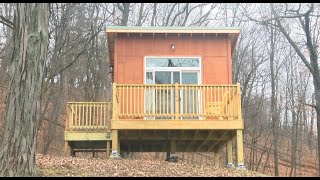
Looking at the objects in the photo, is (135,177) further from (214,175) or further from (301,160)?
(301,160)

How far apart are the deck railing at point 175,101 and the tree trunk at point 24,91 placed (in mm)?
5682

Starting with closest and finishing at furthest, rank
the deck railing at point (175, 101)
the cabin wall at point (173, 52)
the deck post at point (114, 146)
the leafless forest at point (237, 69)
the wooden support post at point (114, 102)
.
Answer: the deck post at point (114, 146) → the wooden support post at point (114, 102) → the deck railing at point (175, 101) → the cabin wall at point (173, 52) → the leafless forest at point (237, 69)

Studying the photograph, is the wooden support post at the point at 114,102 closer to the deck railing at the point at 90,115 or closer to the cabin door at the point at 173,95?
the cabin door at the point at 173,95

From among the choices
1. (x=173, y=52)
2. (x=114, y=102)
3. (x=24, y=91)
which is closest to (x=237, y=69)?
(x=173, y=52)

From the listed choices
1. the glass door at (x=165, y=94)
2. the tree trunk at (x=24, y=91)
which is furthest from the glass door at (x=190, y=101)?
the tree trunk at (x=24, y=91)

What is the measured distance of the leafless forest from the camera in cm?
2391

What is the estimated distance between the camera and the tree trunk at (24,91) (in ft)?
24.9

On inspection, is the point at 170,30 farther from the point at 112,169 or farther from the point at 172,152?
the point at 112,169

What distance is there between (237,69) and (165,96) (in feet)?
51.2

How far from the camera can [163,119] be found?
1405 centimetres

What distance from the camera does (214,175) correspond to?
35.5ft

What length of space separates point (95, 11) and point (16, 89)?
2190cm

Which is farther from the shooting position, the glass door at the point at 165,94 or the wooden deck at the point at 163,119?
the glass door at the point at 165,94

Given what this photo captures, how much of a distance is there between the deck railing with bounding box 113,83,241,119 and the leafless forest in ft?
25.3
